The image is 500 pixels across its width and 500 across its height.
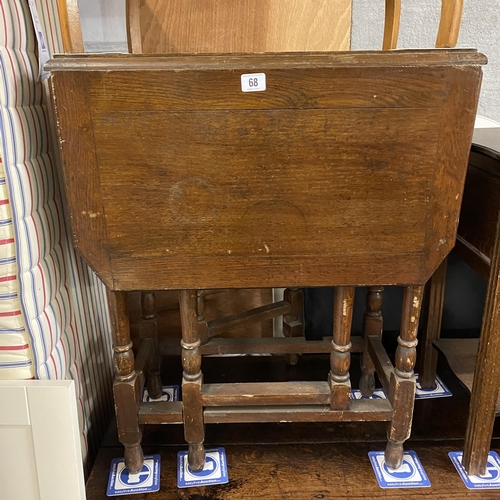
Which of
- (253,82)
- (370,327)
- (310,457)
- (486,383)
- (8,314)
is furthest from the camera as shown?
(370,327)

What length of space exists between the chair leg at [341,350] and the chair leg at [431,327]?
39cm

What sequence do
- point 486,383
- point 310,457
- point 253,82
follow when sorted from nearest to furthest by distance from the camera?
point 253,82 < point 486,383 < point 310,457

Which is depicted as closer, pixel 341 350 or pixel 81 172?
pixel 81 172

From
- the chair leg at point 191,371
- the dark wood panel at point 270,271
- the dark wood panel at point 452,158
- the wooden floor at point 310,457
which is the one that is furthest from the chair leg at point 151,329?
the dark wood panel at point 452,158

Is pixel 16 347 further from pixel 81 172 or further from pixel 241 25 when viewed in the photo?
pixel 241 25

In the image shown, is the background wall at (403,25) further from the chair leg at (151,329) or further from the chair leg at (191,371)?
the chair leg at (191,371)

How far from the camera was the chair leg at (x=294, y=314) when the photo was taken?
5.01ft

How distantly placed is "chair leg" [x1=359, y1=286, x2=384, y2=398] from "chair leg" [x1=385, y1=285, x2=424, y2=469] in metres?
0.23

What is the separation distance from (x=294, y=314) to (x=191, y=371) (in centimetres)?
51

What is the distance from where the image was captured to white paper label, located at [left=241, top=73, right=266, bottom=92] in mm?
857

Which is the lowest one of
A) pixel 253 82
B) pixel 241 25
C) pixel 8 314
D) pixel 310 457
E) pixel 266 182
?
pixel 310 457

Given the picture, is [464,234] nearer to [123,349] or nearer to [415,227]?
[415,227]

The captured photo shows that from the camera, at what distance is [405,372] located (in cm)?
112

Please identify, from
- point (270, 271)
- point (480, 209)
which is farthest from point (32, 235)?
point (480, 209)
